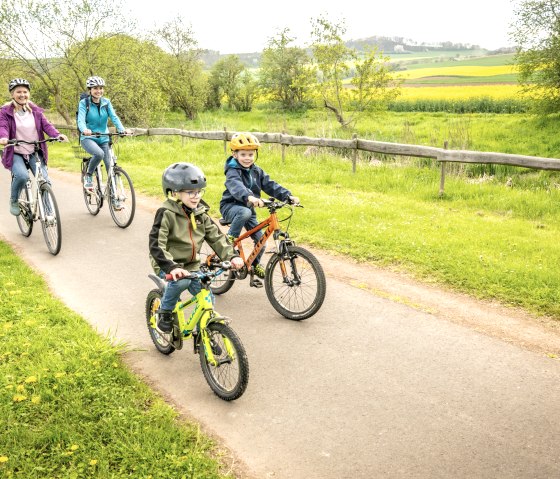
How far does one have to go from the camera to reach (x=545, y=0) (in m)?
26.0

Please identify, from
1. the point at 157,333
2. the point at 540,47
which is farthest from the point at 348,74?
the point at 157,333

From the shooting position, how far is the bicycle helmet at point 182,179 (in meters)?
4.04

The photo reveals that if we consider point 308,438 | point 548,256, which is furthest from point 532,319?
point 308,438

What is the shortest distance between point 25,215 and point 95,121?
2.02 m

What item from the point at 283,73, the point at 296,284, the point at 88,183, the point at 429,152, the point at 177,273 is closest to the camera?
the point at 177,273

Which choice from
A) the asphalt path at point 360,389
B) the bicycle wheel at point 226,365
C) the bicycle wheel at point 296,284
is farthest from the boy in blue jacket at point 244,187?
the bicycle wheel at point 226,365

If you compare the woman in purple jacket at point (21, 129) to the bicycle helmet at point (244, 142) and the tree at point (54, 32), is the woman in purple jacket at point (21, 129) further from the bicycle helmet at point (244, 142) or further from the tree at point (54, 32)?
the tree at point (54, 32)

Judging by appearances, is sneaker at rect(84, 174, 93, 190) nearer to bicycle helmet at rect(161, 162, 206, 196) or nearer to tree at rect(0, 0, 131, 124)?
bicycle helmet at rect(161, 162, 206, 196)

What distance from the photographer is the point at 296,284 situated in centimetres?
545

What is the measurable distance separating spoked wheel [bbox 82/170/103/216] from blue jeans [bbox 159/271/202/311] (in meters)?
5.61

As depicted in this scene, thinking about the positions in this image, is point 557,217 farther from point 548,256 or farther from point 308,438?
point 308,438

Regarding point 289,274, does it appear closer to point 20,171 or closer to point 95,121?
point 20,171

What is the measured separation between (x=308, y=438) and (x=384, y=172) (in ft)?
32.8

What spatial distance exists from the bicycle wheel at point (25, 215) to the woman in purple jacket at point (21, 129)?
0.42ft
